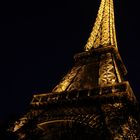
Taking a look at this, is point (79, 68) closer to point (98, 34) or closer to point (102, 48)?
point (102, 48)

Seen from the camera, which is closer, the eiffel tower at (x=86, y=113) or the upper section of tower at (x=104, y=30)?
the eiffel tower at (x=86, y=113)

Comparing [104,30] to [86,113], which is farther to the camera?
[104,30]

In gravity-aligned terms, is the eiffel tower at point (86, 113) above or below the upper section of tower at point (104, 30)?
below

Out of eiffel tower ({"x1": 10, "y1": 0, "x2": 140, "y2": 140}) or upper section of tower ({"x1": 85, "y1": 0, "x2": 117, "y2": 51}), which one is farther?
upper section of tower ({"x1": 85, "y1": 0, "x2": 117, "y2": 51})

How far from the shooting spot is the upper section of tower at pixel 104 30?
22312 millimetres

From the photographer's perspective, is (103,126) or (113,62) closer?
(103,126)

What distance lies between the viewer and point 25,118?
15133 mm

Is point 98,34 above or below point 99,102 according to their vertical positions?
above

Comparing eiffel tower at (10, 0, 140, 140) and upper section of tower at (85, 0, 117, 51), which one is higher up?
upper section of tower at (85, 0, 117, 51)

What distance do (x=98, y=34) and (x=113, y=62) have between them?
15.7 feet

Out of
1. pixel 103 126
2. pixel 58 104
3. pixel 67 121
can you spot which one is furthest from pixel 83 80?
pixel 103 126

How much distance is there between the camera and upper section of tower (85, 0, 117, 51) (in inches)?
878

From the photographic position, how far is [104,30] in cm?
2355

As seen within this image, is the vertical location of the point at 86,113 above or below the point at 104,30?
below
